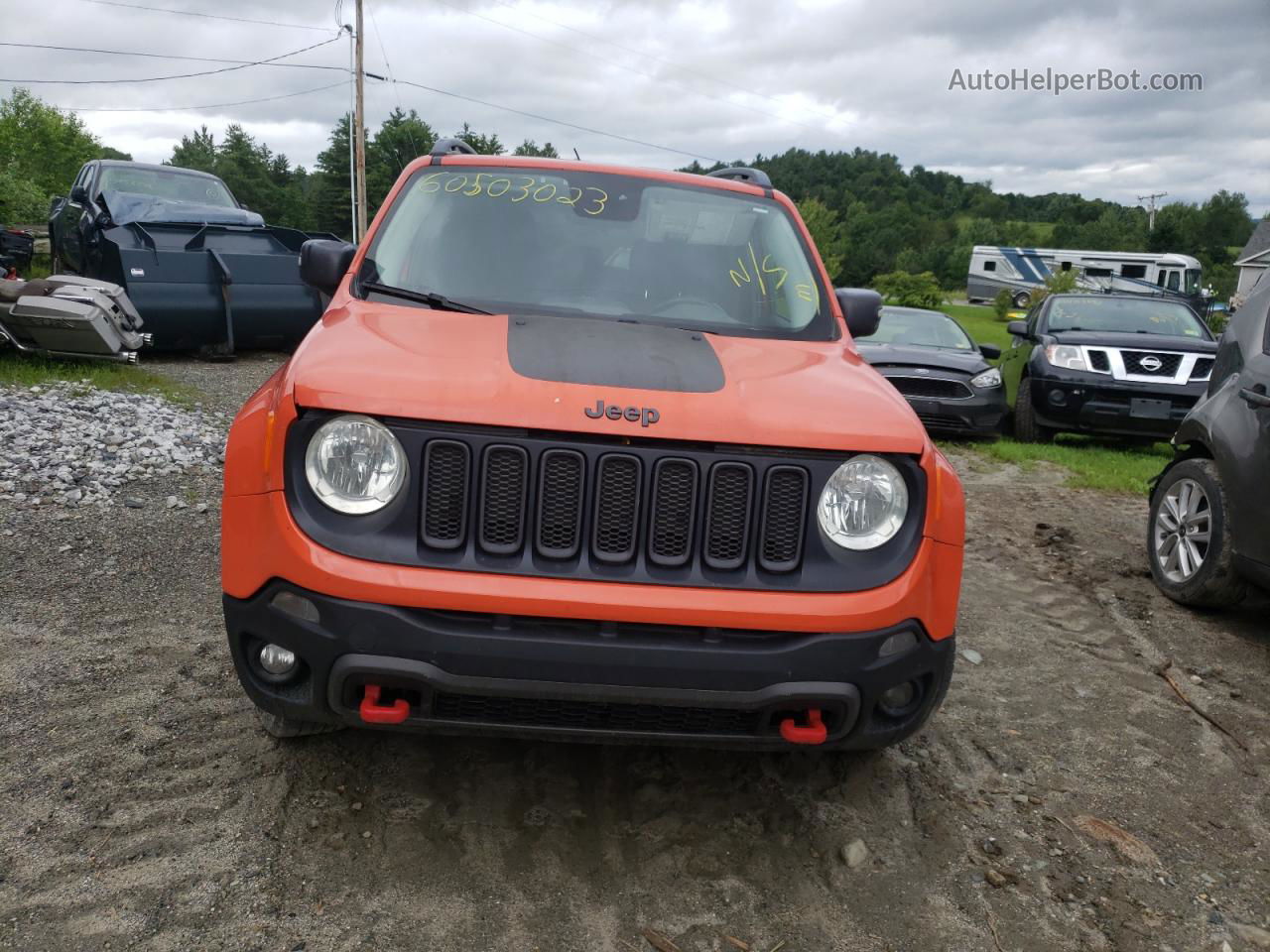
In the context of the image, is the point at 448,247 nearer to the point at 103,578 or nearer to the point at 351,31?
the point at 103,578

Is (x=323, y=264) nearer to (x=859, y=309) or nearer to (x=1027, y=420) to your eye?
(x=859, y=309)

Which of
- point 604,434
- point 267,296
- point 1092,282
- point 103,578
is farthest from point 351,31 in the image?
point 604,434

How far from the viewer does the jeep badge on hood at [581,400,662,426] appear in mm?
2439

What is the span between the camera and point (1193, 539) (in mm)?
5141

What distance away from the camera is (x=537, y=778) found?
10.4 feet

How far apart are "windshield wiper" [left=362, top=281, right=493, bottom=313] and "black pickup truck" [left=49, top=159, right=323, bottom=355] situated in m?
8.24

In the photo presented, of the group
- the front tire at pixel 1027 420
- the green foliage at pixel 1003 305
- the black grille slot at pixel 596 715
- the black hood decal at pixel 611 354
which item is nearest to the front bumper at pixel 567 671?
the black grille slot at pixel 596 715

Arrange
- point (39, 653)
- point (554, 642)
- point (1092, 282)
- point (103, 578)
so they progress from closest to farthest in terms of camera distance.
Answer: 1. point (554, 642)
2. point (39, 653)
3. point (103, 578)
4. point (1092, 282)

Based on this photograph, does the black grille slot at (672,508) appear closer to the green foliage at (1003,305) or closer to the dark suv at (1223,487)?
the dark suv at (1223,487)

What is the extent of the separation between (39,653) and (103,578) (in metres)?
0.89

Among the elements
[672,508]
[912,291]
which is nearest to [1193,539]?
[672,508]

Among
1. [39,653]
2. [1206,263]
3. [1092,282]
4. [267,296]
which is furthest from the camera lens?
[1206,263]

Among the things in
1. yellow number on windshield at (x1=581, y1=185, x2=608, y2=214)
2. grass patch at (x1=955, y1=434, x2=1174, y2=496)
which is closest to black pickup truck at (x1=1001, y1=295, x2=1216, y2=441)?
grass patch at (x1=955, y1=434, x2=1174, y2=496)

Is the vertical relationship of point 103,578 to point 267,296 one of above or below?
below
